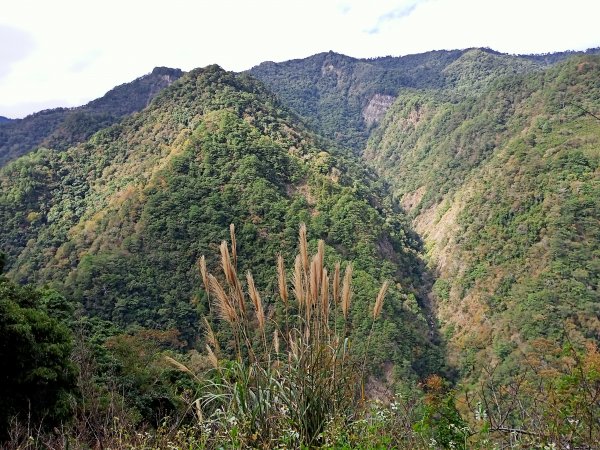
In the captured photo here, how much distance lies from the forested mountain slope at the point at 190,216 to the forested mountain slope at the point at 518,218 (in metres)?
3.25

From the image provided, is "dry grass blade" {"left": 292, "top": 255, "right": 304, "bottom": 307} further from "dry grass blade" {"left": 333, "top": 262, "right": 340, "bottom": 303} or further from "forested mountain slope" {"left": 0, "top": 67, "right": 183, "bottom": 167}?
"forested mountain slope" {"left": 0, "top": 67, "right": 183, "bottom": 167}

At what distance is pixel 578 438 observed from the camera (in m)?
2.64

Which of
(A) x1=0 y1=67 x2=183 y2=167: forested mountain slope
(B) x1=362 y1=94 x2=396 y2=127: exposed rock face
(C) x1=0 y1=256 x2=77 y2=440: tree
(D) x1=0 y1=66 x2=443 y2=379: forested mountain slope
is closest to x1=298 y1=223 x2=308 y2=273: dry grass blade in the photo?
(C) x1=0 y1=256 x2=77 y2=440: tree

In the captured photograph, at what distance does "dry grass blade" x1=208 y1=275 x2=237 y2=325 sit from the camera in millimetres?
3102

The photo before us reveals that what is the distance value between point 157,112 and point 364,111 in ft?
236

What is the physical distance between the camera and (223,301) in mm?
3127

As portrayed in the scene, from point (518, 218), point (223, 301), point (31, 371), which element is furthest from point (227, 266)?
point (518, 218)

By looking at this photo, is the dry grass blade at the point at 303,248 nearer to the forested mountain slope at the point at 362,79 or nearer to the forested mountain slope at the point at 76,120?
the forested mountain slope at the point at 76,120

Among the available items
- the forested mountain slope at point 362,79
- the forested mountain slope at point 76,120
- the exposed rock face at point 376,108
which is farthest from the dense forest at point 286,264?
the exposed rock face at point 376,108

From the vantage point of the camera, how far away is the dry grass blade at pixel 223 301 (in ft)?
10.2

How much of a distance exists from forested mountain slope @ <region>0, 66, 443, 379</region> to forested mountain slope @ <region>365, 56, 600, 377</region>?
3.25m

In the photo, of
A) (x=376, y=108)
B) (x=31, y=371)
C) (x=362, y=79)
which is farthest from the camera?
(x=362, y=79)

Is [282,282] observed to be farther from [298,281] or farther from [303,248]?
[303,248]

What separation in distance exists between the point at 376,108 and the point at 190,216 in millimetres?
82224
